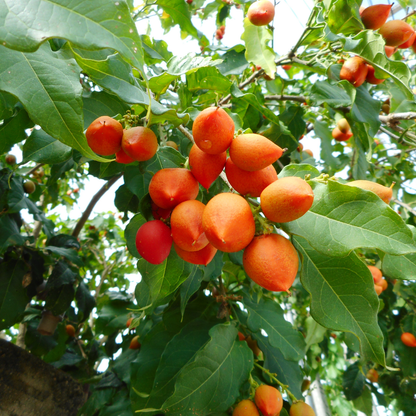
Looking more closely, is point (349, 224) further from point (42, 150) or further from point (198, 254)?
point (42, 150)

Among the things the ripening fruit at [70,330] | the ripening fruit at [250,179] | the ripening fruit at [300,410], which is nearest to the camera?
the ripening fruit at [250,179]

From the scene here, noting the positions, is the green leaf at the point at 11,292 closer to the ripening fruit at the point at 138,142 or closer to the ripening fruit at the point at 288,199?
the ripening fruit at the point at 138,142

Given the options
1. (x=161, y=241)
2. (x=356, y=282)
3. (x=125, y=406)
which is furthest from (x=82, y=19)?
(x=125, y=406)

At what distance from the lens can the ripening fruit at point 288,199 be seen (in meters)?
0.50

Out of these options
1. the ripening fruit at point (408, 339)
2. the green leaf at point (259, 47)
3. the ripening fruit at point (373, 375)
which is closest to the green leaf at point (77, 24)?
the green leaf at point (259, 47)

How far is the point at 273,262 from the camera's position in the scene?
537 millimetres

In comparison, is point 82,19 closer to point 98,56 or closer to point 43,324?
point 98,56

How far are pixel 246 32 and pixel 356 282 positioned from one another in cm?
126

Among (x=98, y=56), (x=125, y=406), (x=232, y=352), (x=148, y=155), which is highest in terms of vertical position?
(x=98, y=56)

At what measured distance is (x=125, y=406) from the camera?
1296 mm

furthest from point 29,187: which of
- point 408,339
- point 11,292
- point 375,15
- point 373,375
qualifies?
point 373,375

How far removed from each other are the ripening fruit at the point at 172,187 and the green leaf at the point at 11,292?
3.84 ft

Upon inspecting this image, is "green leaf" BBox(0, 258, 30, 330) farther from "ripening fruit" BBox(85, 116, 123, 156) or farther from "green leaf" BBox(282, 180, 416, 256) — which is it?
"green leaf" BBox(282, 180, 416, 256)

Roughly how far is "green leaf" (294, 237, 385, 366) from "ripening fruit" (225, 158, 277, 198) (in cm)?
16
